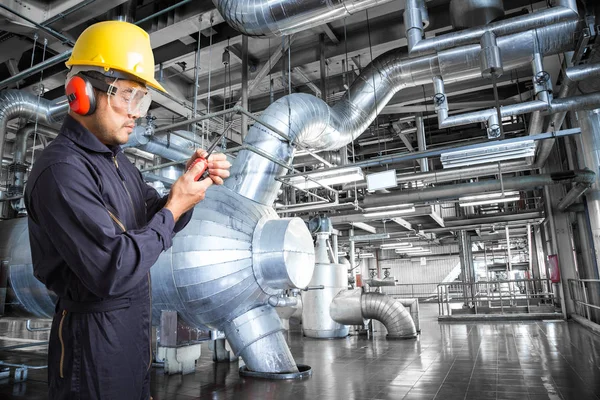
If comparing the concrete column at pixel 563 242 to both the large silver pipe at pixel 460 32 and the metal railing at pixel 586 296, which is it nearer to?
the metal railing at pixel 586 296

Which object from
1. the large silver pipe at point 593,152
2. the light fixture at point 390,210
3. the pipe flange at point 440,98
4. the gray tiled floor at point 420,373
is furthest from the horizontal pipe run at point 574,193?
the pipe flange at point 440,98

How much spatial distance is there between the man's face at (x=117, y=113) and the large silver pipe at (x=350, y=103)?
12.4 feet

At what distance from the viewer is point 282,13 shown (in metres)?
4.27

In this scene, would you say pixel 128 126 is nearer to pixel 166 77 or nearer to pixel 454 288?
pixel 166 77

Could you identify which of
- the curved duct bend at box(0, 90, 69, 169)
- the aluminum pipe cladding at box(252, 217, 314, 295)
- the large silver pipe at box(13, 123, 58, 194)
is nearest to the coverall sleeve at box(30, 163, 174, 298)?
the aluminum pipe cladding at box(252, 217, 314, 295)

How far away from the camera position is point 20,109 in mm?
6156

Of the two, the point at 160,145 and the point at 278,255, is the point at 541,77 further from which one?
the point at 160,145

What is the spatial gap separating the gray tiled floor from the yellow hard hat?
4080mm

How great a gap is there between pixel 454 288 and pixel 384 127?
20.5 meters

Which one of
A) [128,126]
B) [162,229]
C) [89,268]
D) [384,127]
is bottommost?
[89,268]

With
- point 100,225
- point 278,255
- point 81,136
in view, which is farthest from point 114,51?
point 278,255

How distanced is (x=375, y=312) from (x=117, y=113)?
8.40m

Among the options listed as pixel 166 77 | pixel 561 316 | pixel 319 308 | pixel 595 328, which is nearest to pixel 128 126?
pixel 166 77

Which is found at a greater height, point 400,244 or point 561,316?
point 400,244
